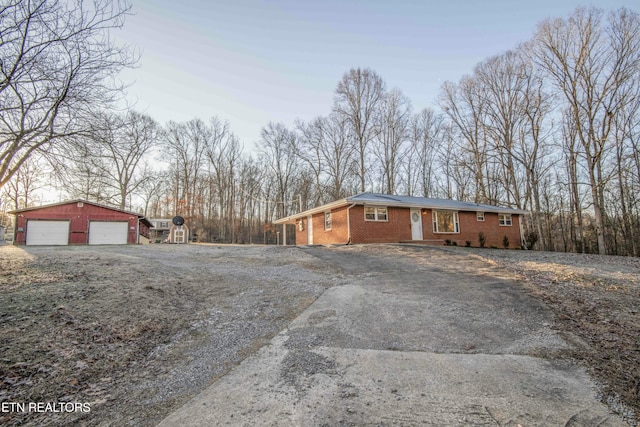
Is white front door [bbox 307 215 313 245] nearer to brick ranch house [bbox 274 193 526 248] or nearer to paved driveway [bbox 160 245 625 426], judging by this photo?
brick ranch house [bbox 274 193 526 248]

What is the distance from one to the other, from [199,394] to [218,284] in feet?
13.8

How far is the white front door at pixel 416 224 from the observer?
16844mm

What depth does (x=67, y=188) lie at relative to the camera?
7648mm

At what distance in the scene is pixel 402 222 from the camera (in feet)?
54.0

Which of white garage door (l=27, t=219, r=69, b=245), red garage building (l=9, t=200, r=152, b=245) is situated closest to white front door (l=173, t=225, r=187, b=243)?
red garage building (l=9, t=200, r=152, b=245)

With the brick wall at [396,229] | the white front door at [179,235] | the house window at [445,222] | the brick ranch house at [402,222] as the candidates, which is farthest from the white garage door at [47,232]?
the house window at [445,222]

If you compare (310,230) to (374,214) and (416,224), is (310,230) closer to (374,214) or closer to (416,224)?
(374,214)

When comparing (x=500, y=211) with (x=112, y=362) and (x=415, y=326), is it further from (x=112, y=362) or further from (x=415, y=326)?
(x=112, y=362)

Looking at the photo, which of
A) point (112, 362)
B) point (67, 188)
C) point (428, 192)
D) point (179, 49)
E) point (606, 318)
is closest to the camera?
point (112, 362)

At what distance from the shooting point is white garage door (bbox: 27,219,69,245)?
1853 centimetres

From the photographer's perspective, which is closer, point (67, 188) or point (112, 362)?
point (112, 362)

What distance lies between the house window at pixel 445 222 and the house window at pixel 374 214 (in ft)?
12.4

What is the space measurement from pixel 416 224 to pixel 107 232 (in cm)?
2045

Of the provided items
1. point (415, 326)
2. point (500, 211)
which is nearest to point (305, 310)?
point (415, 326)
